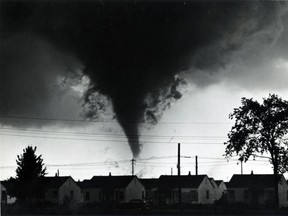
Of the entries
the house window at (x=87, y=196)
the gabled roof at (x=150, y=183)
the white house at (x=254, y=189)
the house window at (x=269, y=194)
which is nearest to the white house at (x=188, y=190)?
the gabled roof at (x=150, y=183)

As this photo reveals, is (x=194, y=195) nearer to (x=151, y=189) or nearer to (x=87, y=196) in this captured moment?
(x=151, y=189)

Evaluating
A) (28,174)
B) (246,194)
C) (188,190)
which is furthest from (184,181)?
(28,174)

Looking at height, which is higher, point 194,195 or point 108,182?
point 108,182

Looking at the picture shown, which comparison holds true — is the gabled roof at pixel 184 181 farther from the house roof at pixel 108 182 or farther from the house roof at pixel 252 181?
the house roof at pixel 108 182

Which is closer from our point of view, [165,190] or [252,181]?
[165,190]

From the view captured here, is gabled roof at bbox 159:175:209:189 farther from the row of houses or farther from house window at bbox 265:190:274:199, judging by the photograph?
house window at bbox 265:190:274:199

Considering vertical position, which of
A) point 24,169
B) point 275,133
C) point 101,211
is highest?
point 275,133

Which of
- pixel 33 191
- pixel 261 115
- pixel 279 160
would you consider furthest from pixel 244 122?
pixel 33 191

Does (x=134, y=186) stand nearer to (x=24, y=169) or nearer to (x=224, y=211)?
(x=24, y=169)
